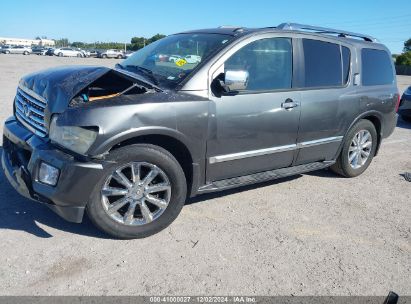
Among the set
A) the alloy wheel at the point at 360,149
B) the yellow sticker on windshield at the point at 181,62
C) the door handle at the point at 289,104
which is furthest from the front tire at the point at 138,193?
the alloy wheel at the point at 360,149

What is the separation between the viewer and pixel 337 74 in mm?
4918

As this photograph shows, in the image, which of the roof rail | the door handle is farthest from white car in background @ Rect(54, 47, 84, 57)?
the door handle

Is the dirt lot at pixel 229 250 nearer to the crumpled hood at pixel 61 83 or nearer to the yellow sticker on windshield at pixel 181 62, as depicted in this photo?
the crumpled hood at pixel 61 83

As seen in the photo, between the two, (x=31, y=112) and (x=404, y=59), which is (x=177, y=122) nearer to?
(x=31, y=112)

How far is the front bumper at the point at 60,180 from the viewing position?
10.1 ft

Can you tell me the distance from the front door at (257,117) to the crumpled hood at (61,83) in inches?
45.7

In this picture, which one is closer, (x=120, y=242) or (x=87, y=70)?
(x=120, y=242)

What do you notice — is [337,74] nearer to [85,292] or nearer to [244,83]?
[244,83]

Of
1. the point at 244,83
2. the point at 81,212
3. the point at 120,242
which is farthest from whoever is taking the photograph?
the point at 244,83

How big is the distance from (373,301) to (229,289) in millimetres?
1060

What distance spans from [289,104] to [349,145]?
Answer: 4.95ft

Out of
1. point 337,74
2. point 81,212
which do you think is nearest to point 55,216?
point 81,212

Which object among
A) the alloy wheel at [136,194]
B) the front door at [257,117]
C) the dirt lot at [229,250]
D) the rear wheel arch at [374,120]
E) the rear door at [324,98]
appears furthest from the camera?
the rear wheel arch at [374,120]

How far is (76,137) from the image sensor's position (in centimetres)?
309
